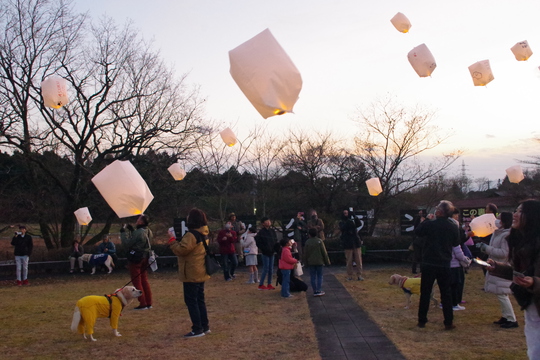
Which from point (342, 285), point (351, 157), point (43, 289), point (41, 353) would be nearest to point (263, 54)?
point (41, 353)

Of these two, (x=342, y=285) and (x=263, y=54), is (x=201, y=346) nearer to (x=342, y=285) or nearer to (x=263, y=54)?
(x=263, y=54)

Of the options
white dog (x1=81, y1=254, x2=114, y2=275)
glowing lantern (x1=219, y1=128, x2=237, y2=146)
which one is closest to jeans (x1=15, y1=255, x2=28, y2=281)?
white dog (x1=81, y1=254, x2=114, y2=275)

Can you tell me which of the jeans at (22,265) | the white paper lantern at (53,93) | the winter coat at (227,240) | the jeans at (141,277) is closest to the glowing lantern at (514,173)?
the winter coat at (227,240)

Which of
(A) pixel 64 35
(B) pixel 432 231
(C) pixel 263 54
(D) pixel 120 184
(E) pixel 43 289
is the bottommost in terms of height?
(E) pixel 43 289

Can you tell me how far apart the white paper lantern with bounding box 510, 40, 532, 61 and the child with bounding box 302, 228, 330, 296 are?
505cm

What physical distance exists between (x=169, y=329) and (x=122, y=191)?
2208 millimetres

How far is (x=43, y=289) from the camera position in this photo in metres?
13.2

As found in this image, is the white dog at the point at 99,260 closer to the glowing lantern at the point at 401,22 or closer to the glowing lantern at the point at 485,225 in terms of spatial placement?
the glowing lantern at the point at 485,225

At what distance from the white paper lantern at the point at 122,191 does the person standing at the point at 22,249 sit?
7.41 meters

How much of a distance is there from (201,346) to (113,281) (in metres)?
8.76

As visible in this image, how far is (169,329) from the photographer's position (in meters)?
7.57

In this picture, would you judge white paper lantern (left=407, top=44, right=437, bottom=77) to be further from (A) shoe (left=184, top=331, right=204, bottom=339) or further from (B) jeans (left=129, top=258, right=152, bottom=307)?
(B) jeans (left=129, top=258, right=152, bottom=307)

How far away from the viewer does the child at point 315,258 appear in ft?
33.0

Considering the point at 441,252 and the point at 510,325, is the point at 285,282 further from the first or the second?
the point at 510,325
